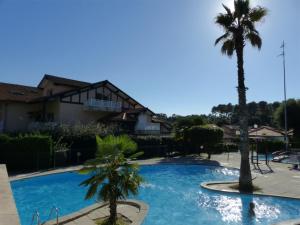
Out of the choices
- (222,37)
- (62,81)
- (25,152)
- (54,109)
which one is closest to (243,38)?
(222,37)

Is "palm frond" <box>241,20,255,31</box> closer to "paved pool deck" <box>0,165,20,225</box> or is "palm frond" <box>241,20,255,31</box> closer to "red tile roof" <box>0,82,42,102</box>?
"paved pool deck" <box>0,165,20,225</box>

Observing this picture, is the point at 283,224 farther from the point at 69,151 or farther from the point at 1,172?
the point at 69,151

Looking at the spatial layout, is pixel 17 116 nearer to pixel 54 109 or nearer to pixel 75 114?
pixel 54 109

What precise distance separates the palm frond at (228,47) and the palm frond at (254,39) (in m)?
0.92

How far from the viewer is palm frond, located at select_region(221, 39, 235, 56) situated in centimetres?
1595

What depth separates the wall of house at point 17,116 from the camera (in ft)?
97.9

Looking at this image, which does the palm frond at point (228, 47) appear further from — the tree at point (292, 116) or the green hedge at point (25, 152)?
the tree at point (292, 116)

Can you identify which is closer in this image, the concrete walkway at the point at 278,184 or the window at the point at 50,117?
the concrete walkway at the point at 278,184

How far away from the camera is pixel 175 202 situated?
44.9 feet

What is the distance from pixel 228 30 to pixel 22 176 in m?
15.7

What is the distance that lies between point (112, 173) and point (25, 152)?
13.9 m

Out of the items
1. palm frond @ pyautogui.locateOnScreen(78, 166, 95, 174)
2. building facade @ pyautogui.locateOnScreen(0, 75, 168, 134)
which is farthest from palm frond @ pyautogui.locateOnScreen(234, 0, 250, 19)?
building facade @ pyautogui.locateOnScreen(0, 75, 168, 134)

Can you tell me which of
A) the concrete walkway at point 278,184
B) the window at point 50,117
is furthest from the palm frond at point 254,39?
the window at point 50,117

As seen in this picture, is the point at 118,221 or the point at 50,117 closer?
the point at 118,221
